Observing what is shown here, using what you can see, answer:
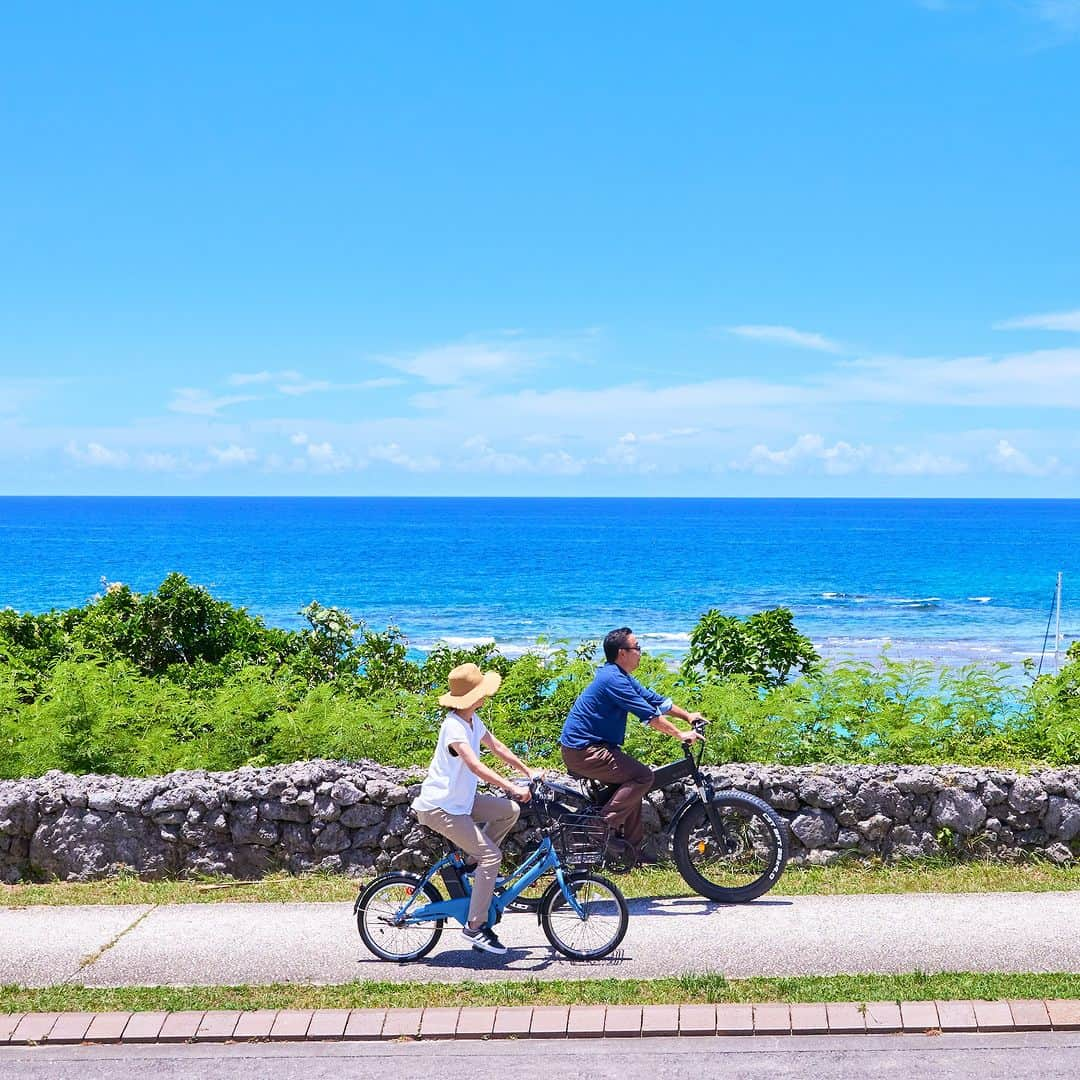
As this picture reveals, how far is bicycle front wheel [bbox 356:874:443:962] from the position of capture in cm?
796

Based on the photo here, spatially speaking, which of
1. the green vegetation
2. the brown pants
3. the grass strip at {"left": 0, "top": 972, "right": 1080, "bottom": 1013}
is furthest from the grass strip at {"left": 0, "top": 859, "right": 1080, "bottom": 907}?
the grass strip at {"left": 0, "top": 972, "right": 1080, "bottom": 1013}

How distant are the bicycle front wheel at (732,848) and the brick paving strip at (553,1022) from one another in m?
2.21

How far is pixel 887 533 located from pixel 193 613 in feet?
488

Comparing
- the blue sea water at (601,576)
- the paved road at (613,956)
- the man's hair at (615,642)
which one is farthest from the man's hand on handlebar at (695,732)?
the blue sea water at (601,576)

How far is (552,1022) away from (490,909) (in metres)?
1.25

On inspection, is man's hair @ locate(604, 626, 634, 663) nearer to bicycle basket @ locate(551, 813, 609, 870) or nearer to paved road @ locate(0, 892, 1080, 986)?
bicycle basket @ locate(551, 813, 609, 870)

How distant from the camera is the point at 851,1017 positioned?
6.77m

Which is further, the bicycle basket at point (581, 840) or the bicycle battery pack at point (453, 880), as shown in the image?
the bicycle basket at point (581, 840)

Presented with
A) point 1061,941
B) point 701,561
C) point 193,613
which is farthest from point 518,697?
point 701,561

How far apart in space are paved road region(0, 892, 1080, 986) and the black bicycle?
192mm

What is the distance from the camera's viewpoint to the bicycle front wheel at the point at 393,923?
7961 mm

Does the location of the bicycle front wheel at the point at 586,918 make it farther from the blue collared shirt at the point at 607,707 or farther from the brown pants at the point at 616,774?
the blue collared shirt at the point at 607,707

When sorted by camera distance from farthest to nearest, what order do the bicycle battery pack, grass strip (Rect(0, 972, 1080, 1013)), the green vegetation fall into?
the green vegetation → the bicycle battery pack → grass strip (Rect(0, 972, 1080, 1013))

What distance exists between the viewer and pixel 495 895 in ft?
26.5
